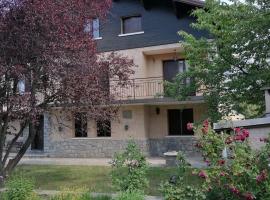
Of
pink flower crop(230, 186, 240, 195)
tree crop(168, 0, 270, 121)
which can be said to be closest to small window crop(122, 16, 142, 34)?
tree crop(168, 0, 270, 121)

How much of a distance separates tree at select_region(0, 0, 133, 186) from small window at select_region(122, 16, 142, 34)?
38.6ft

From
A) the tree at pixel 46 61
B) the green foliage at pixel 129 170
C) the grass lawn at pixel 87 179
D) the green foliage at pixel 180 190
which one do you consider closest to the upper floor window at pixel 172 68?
the grass lawn at pixel 87 179

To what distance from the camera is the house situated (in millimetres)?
20766

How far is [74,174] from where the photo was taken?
556 inches

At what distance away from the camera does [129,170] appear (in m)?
7.40

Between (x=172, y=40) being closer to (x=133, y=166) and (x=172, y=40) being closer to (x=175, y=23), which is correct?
(x=175, y=23)

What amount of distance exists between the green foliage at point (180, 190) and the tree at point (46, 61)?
3.80 meters

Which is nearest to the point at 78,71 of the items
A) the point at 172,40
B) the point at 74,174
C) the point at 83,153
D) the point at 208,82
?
the point at 208,82

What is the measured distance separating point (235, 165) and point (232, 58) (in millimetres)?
6960

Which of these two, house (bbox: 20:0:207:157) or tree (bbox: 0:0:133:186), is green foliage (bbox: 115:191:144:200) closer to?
tree (bbox: 0:0:133:186)

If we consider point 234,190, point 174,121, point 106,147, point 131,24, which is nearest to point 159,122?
point 174,121

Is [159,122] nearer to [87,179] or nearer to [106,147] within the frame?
[106,147]

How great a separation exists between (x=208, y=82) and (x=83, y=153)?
11.6m

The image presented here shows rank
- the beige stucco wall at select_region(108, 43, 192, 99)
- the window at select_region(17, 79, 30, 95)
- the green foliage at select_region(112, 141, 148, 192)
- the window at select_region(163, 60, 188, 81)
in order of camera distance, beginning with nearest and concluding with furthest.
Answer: the green foliage at select_region(112, 141, 148, 192) < the window at select_region(17, 79, 30, 95) < the beige stucco wall at select_region(108, 43, 192, 99) < the window at select_region(163, 60, 188, 81)
